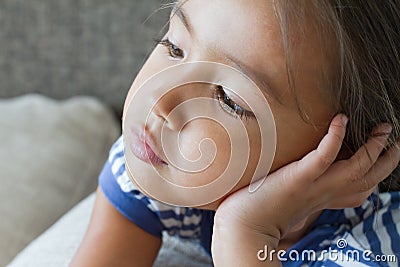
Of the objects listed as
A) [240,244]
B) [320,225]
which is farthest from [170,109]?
[320,225]

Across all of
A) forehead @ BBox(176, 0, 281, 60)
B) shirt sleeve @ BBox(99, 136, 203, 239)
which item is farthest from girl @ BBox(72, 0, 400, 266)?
shirt sleeve @ BBox(99, 136, 203, 239)

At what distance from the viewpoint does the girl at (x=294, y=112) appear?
0.63 m

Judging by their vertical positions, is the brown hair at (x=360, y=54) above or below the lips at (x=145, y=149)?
above

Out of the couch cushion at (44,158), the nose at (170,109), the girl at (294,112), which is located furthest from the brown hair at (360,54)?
the couch cushion at (44,158)

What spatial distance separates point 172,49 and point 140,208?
219 millimetres

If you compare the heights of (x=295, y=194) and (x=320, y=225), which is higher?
(x=295, y=194)

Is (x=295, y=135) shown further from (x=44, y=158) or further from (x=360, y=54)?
(x=44, y=158)

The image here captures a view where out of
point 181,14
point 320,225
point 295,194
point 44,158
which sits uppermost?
point 181,14

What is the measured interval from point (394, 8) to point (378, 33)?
0.09 feet

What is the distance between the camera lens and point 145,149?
691mm

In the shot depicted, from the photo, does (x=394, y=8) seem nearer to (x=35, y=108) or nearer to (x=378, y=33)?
(x=378, y=33)

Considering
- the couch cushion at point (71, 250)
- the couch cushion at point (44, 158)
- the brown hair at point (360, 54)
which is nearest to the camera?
the brown hair at point (360, 54)

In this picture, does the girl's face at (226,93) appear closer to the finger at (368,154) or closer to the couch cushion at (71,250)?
the finger at (368,154)

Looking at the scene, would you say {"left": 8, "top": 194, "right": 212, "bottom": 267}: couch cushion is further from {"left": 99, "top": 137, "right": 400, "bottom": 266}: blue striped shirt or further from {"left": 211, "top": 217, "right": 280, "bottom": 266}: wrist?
{"left": 211, "top": 217, "right": 280, "bottom": 266}: wrist
